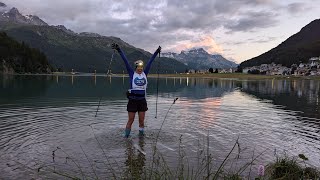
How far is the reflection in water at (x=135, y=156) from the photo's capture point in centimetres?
1183

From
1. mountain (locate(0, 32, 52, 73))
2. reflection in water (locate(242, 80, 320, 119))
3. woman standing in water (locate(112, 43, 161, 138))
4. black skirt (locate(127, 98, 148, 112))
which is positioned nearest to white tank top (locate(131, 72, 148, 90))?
woman standing in water (locate(112, 43, 161, 138))

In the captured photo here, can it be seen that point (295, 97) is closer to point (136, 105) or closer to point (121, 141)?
point (136, 105)

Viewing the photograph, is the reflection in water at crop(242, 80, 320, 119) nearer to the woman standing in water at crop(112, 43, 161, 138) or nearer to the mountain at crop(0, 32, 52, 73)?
the woman standing in water at crop(112, 43, 161, 138)

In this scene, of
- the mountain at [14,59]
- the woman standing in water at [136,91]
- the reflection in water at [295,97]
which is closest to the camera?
the woman standing in water at [136,91]

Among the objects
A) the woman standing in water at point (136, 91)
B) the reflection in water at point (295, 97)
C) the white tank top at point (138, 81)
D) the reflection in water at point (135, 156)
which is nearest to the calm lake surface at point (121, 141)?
the reflection in water at point (135, 156)

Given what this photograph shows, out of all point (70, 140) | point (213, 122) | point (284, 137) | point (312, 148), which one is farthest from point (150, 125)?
point (312, 148)

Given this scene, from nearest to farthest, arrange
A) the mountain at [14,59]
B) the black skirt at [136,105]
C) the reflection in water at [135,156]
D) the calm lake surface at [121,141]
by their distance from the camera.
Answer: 1. the reflection in water at [135,156]
2. the calm lake surface at [121,141]
3. the black skirt at [136,105]
4. the mountain at [14,59]

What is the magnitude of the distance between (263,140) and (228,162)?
17.4 feet

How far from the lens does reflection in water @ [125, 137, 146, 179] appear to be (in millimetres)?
11828

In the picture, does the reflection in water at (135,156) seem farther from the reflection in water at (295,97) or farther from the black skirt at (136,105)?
the reflection in water at (295,97)

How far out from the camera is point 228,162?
13328mm

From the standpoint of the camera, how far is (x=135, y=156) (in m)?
13.7

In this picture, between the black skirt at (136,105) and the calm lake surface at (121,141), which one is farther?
the black skirt at (136,105)

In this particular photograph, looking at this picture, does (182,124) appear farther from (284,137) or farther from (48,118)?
(48,118)
